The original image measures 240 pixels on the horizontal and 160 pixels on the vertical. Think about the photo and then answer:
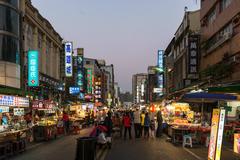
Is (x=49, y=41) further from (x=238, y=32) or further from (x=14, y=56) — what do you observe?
(x=238, y=32)

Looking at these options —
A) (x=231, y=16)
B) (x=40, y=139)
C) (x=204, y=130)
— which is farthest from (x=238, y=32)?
(x=40, y=139)

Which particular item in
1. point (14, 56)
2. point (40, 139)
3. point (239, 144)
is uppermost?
point (14, 56)

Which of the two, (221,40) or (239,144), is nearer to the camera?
(239,144)

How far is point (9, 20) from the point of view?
116 ft

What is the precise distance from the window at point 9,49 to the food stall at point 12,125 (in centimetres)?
1318

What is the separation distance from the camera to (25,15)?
128ft

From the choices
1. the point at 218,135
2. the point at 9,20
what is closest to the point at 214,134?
the point at 218,135

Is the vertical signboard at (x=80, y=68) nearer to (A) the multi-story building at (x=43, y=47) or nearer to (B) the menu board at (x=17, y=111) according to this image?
(A) the multi-story building at (x=43, y=47)

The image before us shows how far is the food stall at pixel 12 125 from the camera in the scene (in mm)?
16609

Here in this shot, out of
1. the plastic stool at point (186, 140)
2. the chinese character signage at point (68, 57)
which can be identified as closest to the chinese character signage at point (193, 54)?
the chinese character signage at point (68, 57)

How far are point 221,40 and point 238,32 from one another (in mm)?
4534

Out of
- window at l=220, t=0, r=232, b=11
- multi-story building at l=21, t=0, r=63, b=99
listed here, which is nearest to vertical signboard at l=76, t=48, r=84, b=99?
multi-story building at l=21, t=0, r=63, b=99

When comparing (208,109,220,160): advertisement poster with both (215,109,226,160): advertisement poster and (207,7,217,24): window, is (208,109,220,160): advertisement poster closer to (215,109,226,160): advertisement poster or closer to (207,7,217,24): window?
(215,109,226,160): advertisement poster

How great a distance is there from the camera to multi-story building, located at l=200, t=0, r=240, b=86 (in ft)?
95.6
